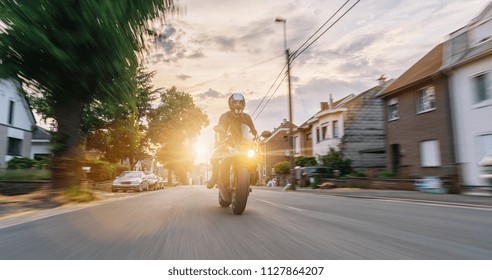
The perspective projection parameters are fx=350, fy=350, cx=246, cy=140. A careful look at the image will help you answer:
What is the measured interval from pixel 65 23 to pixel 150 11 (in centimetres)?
202

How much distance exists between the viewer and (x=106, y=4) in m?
7.07

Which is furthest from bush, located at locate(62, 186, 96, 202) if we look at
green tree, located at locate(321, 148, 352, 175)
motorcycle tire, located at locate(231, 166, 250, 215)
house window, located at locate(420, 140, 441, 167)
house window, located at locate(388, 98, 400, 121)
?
green tree, located at locate(321, 148, 352, 175)

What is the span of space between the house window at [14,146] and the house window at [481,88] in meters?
32.2

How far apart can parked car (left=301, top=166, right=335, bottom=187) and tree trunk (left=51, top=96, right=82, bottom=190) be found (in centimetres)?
1684

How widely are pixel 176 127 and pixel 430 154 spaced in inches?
1222

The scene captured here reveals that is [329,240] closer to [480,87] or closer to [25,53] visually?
[25,53]

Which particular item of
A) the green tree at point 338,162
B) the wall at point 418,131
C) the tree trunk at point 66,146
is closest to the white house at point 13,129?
the tree trunk at point 66,146

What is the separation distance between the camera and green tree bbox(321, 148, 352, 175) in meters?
28.0

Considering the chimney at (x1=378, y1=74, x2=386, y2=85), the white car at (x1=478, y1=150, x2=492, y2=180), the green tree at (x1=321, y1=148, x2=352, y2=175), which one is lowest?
the white car at (x1=478, y1=150, x2=492, y2=180)

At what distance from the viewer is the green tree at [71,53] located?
6.91m

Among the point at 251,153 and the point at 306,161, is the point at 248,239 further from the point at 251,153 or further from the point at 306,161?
the point at 306,161

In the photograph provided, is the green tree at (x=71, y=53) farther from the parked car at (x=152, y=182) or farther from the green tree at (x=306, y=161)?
the green tree at (x=306, y=161)

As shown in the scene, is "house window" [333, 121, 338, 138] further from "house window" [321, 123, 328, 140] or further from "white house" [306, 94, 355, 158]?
"house window" [321, 123, 328, 140]

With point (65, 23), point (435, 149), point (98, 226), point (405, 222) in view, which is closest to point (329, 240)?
point (405, 222)
